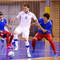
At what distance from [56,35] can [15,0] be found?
436 centimetres

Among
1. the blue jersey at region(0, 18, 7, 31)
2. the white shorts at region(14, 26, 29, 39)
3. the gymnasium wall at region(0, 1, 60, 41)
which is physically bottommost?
the white shorts at region(14, 26, 29, 39)

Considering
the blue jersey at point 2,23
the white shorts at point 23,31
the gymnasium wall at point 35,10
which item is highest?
the gymnasium wall at point 35,10

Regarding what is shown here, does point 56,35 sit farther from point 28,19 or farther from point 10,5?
point 28,19

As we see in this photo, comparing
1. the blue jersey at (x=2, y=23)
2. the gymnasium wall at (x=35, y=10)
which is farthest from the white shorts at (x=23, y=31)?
the gymnasium wall at (x=35, y=10)

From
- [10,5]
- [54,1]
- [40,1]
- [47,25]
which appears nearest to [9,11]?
[10,5]

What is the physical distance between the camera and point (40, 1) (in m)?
18.6

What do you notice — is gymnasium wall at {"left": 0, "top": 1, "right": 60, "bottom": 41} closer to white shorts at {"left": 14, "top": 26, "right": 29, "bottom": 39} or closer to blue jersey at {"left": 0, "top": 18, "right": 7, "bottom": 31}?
blue jersey at {"left": 0, "top": 18, "right": 7, "bottom": 31}

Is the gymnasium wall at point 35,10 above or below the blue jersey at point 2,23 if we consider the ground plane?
above

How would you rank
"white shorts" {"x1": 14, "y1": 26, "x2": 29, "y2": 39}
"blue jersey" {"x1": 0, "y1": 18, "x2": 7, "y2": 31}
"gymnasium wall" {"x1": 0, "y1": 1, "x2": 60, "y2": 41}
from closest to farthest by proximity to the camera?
"white shorts" {"x1": 14, "y1": 26, "x2": 29, "y2": 39}
"blue jersey" {"x1": 0, "y1": 18, "x2": 7, "y2": 31}
"gymnasium wall" {"x1": 0, "y1": 1, "x2": 60, "y2": 41}

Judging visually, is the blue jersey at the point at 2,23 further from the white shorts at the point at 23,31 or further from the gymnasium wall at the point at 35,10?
the gymnasium wall at the point at 35,10

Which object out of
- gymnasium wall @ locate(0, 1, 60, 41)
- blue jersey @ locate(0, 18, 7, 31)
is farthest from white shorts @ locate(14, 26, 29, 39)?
gymnasium wall @ locate(0, 1, 60, 41)

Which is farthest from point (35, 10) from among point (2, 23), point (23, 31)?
point (23, 31)

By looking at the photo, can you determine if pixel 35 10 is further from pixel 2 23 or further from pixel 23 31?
pixel 23 31

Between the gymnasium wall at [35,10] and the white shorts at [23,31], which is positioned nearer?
the white shorts at [23,31]
